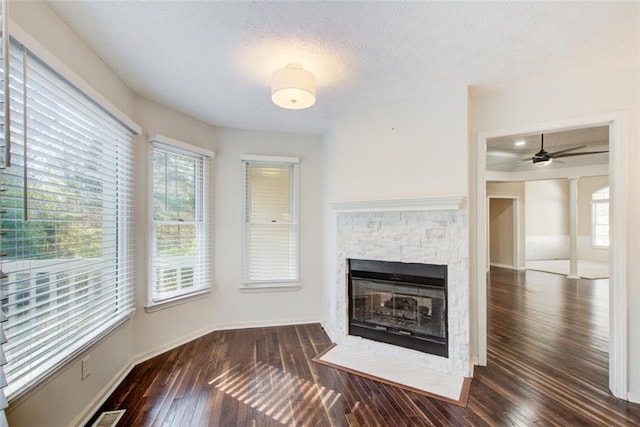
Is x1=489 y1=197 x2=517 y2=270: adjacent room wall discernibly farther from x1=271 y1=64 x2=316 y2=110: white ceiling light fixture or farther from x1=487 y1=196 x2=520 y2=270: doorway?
x1=271 y1=64 x2=316 y2=110: white ceiling light fixture

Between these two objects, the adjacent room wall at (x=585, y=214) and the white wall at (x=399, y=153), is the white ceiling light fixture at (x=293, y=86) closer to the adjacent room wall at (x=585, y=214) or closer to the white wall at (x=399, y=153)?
the white wall at (x=399, y=153)

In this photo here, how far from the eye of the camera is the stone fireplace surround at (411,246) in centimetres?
250

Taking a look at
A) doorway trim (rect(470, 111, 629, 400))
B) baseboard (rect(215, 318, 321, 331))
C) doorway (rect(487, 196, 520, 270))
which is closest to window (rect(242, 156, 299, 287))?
baseboard (rect(215, 318, 321, 331))

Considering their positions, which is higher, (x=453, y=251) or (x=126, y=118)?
(x=126, y=118)

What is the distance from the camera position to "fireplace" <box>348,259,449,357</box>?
104 inches

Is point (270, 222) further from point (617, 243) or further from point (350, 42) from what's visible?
point (617, 243)

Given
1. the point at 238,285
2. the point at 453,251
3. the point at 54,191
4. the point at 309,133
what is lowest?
the point at 238,285

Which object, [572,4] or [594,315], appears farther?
[594,315]

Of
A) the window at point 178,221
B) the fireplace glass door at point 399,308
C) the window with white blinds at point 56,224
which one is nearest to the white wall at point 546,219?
the fireplace glass door at point 399,308

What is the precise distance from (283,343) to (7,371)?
7.39ft

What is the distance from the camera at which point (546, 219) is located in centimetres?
959

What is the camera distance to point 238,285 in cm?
367

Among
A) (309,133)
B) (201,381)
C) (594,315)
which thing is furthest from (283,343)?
(594,315)

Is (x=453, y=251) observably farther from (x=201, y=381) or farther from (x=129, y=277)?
(x=129, y=277)
